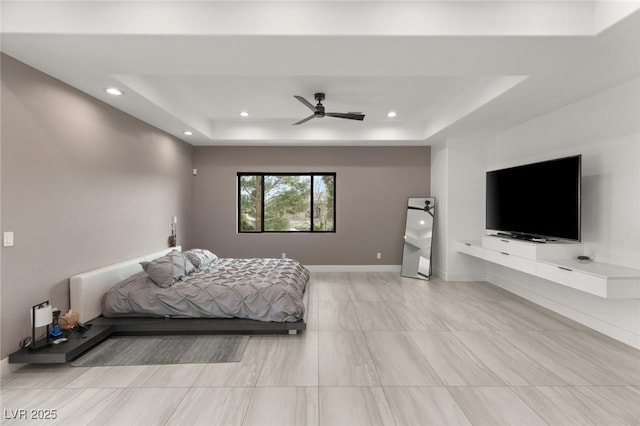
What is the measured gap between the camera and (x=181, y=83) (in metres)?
4.04

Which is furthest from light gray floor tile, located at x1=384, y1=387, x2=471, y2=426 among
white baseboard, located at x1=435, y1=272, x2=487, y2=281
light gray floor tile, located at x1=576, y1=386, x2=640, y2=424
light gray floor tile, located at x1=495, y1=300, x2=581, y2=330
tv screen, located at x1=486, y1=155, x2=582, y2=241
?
white baseboard, located at x1=435, y1=272, x2=487, y2=281

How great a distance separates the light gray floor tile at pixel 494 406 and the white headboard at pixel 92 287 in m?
3.51

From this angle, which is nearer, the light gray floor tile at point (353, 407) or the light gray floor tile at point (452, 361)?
the light gray floor tile at point (353, 407)

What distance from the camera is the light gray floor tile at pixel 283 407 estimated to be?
2.07 meters

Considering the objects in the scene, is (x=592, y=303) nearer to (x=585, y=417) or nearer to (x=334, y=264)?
(x=585, y=417)

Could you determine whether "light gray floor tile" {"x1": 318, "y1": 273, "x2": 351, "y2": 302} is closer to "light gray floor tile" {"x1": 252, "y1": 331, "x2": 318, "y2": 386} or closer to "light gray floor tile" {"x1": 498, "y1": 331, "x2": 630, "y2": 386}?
"light gray floor tile" {"x1": 252, "y1": 331, "x2": 318, "y2": 386}

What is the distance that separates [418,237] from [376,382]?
164 inches

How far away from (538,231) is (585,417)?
250 centimetres

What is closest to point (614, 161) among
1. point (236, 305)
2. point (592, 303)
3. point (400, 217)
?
point (592, 303)

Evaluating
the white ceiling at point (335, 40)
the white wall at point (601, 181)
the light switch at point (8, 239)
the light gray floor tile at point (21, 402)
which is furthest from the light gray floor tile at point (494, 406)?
the light switch at point (8, 239)

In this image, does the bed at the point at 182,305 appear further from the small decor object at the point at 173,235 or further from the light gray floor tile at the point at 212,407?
the small decor object at the point at 173,235

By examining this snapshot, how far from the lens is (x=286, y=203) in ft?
22.5

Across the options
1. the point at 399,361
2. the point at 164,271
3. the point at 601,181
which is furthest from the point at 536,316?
the point at 164,271

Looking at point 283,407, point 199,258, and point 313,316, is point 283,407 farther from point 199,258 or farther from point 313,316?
point 199,258
